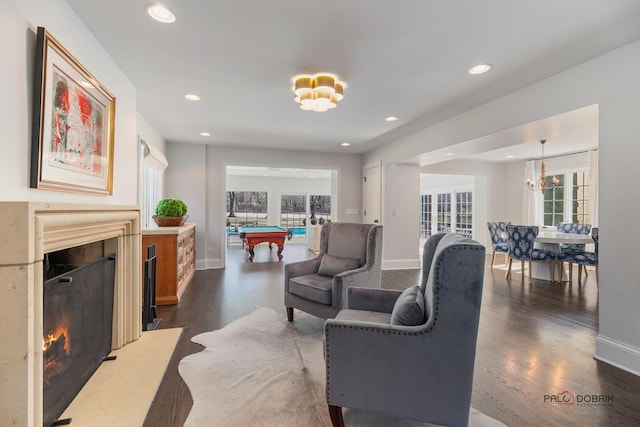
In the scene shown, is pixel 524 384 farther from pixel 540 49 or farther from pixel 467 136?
pixel 467 136

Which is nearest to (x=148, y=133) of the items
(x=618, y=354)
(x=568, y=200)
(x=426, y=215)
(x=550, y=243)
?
(x=618, y=354)

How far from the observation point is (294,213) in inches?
460

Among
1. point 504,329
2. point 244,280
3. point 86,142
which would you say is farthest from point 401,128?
point 86,142

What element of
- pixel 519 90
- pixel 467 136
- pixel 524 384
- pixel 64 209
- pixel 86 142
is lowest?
pixel 524 384

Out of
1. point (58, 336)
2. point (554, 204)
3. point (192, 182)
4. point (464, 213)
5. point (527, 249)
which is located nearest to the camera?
point (58, 336)

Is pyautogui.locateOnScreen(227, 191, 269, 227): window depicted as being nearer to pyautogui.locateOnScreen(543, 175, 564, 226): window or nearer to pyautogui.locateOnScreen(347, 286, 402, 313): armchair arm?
pyautogui.locateOnScreen(543, 175, 564, 226): window

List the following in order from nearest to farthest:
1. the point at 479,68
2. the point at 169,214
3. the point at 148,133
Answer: the point at 479,68 → the point at 169,214 → the point at 148,133

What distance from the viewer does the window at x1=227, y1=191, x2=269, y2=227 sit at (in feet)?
36.9

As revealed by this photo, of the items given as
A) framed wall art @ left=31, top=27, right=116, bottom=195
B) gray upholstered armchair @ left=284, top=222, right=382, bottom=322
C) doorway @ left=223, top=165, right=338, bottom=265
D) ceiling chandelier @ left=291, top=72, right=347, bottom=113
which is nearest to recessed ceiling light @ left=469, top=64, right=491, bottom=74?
ceiling chandelier @ left=291, top=72, right=347, bottom=113

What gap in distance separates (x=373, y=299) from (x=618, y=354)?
1.92 m

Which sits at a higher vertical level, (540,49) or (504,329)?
(540,49)

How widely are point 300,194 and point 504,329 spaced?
29.8ft

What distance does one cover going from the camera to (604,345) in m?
2.44

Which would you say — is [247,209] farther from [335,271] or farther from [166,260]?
[335,271]
